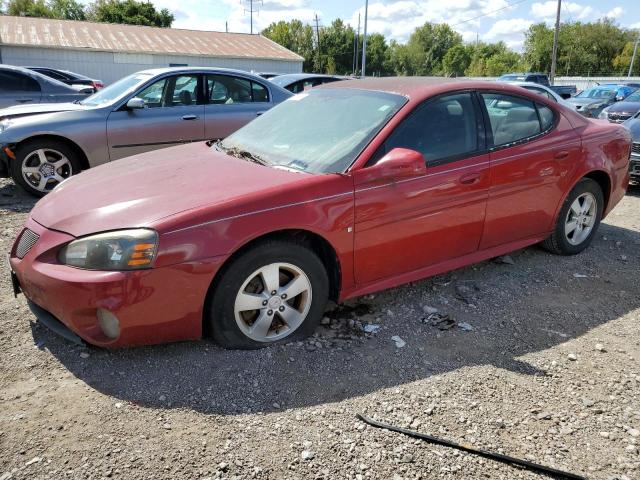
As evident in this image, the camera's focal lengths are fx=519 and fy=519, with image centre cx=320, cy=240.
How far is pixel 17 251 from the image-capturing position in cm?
305

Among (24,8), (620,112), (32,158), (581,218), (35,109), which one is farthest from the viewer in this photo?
(24,8)

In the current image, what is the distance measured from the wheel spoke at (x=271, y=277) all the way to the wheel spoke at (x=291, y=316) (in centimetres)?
16

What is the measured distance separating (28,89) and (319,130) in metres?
7.42

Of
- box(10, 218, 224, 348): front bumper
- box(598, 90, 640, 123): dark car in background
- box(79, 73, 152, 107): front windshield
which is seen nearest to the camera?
box(10, 218, 224, 348): front bumper

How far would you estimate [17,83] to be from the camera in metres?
8.73

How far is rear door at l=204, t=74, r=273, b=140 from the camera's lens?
22.8ft

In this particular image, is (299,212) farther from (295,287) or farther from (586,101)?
(586,101)

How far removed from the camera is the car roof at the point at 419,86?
3.60 metres

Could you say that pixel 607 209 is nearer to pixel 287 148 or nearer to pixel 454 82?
pixel 454 82

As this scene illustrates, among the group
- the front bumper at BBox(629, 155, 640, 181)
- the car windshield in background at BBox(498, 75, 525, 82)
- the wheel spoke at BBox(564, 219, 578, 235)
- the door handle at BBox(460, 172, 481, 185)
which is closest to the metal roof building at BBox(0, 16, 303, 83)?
the car windshield in background at BBox(498, 75, 525, 82)

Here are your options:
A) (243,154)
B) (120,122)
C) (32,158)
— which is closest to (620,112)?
(120,122)

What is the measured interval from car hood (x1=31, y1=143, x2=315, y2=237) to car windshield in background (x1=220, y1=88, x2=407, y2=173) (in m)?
0.20

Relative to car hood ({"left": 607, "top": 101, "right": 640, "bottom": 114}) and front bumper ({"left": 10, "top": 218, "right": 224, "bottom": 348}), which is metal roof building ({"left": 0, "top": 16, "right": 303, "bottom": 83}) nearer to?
car hood ({"left": 607, "top": 101, "right": 640, "bottom": 114})

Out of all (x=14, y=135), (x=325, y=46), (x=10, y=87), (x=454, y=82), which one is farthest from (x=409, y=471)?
(x=325, y=46)
